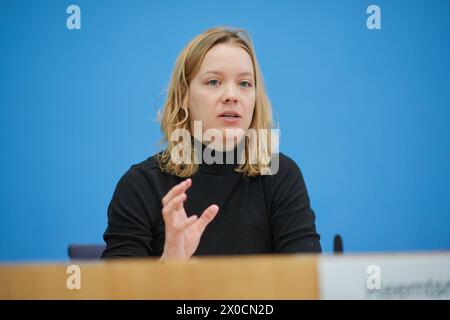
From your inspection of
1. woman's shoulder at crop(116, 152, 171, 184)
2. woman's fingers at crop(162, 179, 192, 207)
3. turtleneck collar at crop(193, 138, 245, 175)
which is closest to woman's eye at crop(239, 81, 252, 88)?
turtleneck collar at crop(193, 138, 245, 175)

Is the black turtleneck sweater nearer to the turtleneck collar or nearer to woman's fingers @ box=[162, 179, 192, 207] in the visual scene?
the turtleneck collar

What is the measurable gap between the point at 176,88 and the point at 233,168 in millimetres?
221

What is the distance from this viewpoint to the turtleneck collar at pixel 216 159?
986 millimetres

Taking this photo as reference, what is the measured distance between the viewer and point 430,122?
2.10 meters

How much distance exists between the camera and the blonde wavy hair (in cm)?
98

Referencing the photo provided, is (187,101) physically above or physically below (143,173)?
above

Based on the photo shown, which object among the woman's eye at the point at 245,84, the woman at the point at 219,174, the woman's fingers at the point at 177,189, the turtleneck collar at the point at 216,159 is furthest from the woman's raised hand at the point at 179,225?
the woman's eye at the point at 245,84

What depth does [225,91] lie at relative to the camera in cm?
95

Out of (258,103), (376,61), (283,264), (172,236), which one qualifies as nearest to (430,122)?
(376,61)

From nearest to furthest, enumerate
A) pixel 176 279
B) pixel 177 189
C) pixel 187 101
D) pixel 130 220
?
pixel 176 279 → pixel 177 189 → pixel 130 220 → pixel 187 101

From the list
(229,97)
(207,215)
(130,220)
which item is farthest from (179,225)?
(229,97)

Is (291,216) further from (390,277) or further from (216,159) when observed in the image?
(390,277)

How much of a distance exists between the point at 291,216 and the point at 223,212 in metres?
0.13

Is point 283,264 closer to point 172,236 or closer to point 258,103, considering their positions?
point 172,236
